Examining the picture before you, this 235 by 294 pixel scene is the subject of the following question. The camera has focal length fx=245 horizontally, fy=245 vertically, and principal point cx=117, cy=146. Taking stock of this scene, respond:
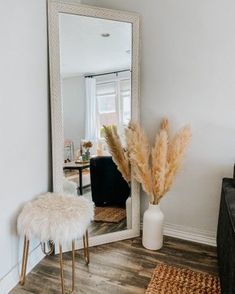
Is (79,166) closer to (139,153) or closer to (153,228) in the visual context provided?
(139,153)

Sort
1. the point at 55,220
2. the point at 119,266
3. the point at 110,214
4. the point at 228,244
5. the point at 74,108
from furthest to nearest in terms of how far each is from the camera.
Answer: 1. the point at 110,214
2. the point at 74,108
3. the point at 119,266
4. the point at 55,220
5. the point at 228,244

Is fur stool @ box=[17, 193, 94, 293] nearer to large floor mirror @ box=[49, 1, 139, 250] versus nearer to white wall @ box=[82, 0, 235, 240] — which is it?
large floor mirror @ box=[49, 1, 139, 250]

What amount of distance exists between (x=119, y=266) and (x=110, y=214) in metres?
0.48

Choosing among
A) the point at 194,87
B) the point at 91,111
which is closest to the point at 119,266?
the point at 91,111

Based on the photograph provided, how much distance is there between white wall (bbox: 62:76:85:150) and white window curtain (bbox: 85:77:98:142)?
4cm

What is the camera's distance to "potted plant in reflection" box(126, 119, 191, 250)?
1.92 meters

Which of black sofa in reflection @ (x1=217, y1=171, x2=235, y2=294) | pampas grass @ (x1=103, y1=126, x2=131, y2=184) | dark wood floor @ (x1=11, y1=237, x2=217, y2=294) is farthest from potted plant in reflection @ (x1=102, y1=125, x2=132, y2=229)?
black sofa in reflection @ (x1=217, y1=171, x2=235, y2=294)

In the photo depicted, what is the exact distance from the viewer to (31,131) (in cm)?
177

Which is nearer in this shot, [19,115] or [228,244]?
[228,244]

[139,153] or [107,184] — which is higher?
[139,153]

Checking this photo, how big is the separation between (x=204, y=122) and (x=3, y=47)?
1.59m

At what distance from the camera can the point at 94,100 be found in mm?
2105

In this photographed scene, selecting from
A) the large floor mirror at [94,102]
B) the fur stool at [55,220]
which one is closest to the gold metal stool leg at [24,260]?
the fur stool at [55,220]

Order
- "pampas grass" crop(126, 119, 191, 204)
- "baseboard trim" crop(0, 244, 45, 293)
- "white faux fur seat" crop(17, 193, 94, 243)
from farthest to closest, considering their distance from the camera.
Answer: "pampas grass" crop(126, 119, 191, 204)
"baseboard trim" crop(0, 244, 45, 293)
"white faux fur seat" crop(17, 193, 94, 243)
